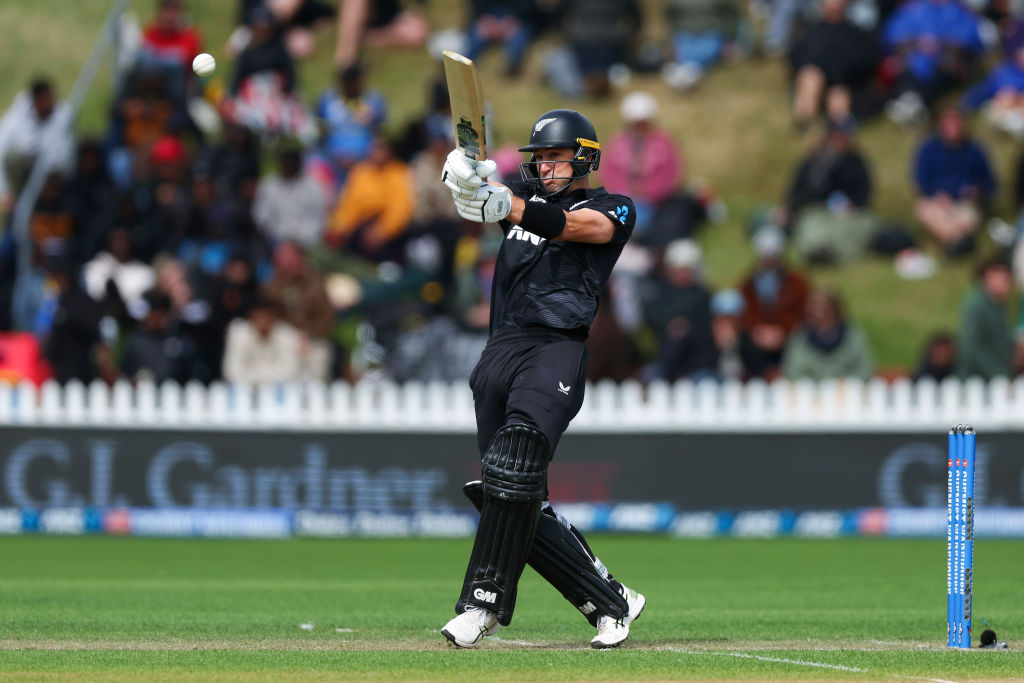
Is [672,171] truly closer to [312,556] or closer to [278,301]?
[278,301]

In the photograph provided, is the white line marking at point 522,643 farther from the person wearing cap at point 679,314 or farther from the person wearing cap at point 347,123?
the person wearing cap at point 347,123

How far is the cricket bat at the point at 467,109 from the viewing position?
737cm

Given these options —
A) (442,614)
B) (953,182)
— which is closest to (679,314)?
(953,182)

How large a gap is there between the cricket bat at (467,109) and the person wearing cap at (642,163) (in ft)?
41.7

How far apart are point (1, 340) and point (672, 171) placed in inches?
298

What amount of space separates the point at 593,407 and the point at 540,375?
9250 millimetres

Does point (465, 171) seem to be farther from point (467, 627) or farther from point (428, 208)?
point (428, 208)

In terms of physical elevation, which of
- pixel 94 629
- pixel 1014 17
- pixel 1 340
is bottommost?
pixel 94 629

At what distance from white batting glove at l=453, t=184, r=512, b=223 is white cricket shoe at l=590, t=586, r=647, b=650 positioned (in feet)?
6.31

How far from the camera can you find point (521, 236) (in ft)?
26.3

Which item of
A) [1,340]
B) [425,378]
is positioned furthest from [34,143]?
[425,378]

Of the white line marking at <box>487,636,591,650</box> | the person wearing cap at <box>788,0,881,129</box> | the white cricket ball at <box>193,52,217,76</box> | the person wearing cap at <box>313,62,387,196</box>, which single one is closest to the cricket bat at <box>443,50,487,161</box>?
the white cricket ball at <box>193,52,217,76</box>

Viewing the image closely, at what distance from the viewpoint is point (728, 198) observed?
2325 centimetres

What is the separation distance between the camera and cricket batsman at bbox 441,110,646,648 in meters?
7.70
